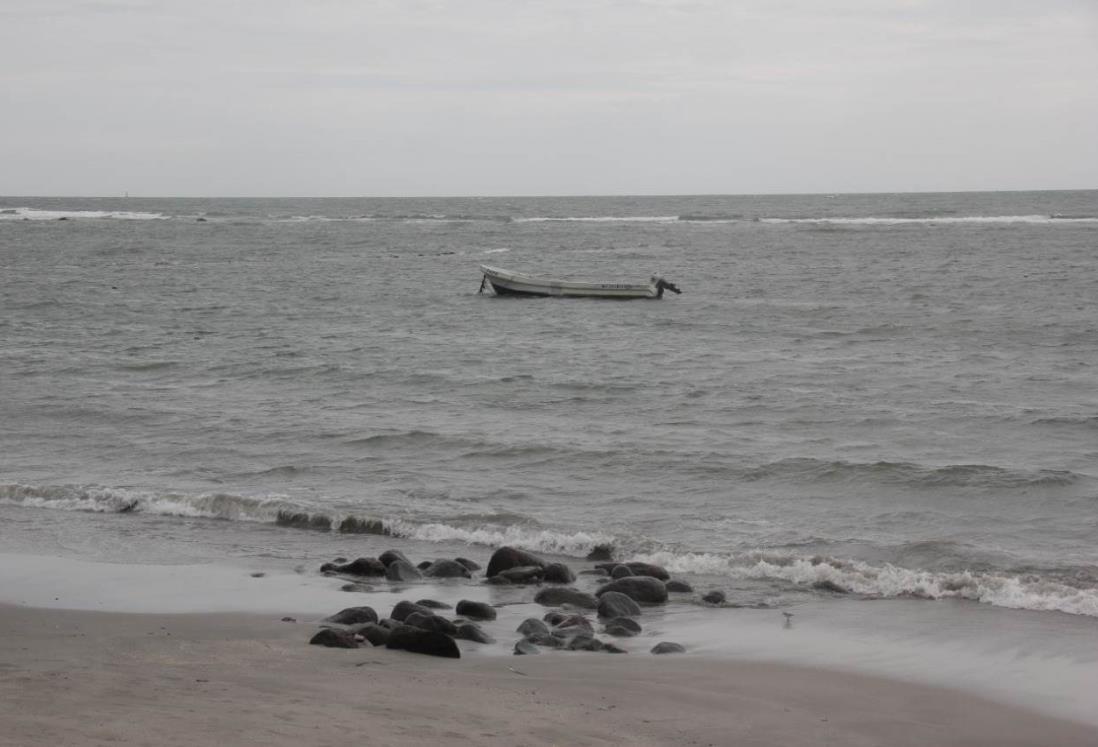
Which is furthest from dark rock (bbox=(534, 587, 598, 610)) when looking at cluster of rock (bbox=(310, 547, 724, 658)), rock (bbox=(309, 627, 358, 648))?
rock (bbox=(309, 627, 358, 648))

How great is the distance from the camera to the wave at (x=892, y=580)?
982 centimetres

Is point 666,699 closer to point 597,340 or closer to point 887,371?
point 887,371

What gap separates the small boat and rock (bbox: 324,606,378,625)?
2989cm

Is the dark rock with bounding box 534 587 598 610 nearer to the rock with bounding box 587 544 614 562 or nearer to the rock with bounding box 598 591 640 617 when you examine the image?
the rock with bounding box 598 591 640 617

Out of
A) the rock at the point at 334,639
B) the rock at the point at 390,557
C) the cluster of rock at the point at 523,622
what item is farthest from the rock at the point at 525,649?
the rock at the point at 390,557

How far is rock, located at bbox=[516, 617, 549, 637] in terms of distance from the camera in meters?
8.60

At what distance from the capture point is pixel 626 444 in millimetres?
16188

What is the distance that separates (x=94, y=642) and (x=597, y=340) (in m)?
21.2

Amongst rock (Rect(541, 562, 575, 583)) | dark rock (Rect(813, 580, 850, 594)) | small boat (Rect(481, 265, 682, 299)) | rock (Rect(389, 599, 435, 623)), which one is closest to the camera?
rock (Rect(389, 599, 435, 623))

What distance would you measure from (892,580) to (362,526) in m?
5.32

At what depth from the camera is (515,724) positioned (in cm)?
640

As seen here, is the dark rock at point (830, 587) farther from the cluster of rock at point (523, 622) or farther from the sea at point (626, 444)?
the cluster of rock at point (523, 622)

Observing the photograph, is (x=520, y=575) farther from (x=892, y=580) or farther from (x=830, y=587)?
(x=892, y=580)

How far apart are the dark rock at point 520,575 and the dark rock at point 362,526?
2.37m
